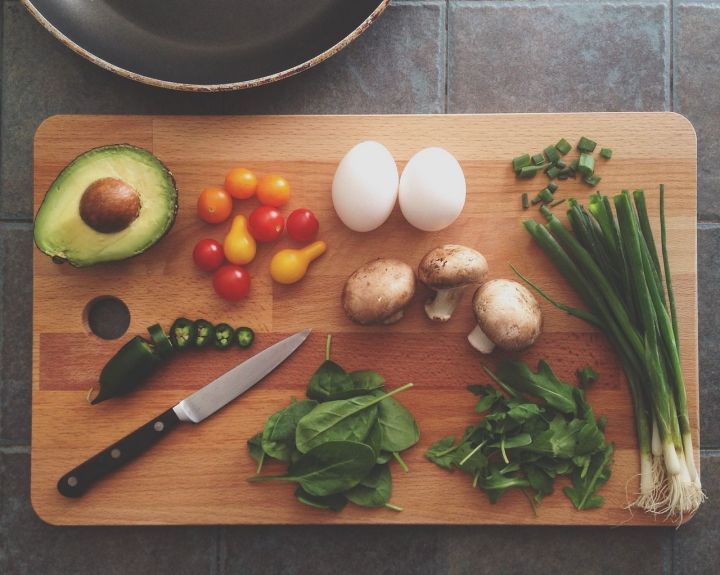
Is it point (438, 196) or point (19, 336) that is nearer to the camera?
point (438, 196)

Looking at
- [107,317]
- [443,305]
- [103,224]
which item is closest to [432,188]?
[443,305]

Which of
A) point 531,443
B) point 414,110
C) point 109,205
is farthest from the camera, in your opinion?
point 414,110

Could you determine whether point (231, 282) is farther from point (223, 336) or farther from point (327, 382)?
point (327, 382)

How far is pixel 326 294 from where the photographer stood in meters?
Result: 1.15

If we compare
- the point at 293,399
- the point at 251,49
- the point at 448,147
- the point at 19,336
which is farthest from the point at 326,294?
the point at 19,336

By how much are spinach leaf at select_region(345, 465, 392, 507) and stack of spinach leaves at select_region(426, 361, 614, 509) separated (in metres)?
0.09

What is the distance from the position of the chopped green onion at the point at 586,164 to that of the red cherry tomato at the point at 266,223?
1.72 feet

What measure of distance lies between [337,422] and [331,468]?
0.25 ft

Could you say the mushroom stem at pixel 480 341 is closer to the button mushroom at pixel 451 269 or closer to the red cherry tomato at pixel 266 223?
the button mushroom at pixel 451 269

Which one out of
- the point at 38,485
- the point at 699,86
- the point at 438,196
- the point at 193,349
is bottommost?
the point at 38,485

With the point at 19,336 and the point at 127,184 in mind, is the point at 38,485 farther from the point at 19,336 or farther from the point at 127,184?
the point at 127,184

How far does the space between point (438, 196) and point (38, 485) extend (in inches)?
33.4

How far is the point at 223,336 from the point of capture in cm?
113

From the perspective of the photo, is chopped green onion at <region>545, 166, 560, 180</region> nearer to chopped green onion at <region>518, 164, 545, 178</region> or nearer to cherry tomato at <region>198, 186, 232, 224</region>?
chopped green onion at <region>518, 164, 545, 178</region>
